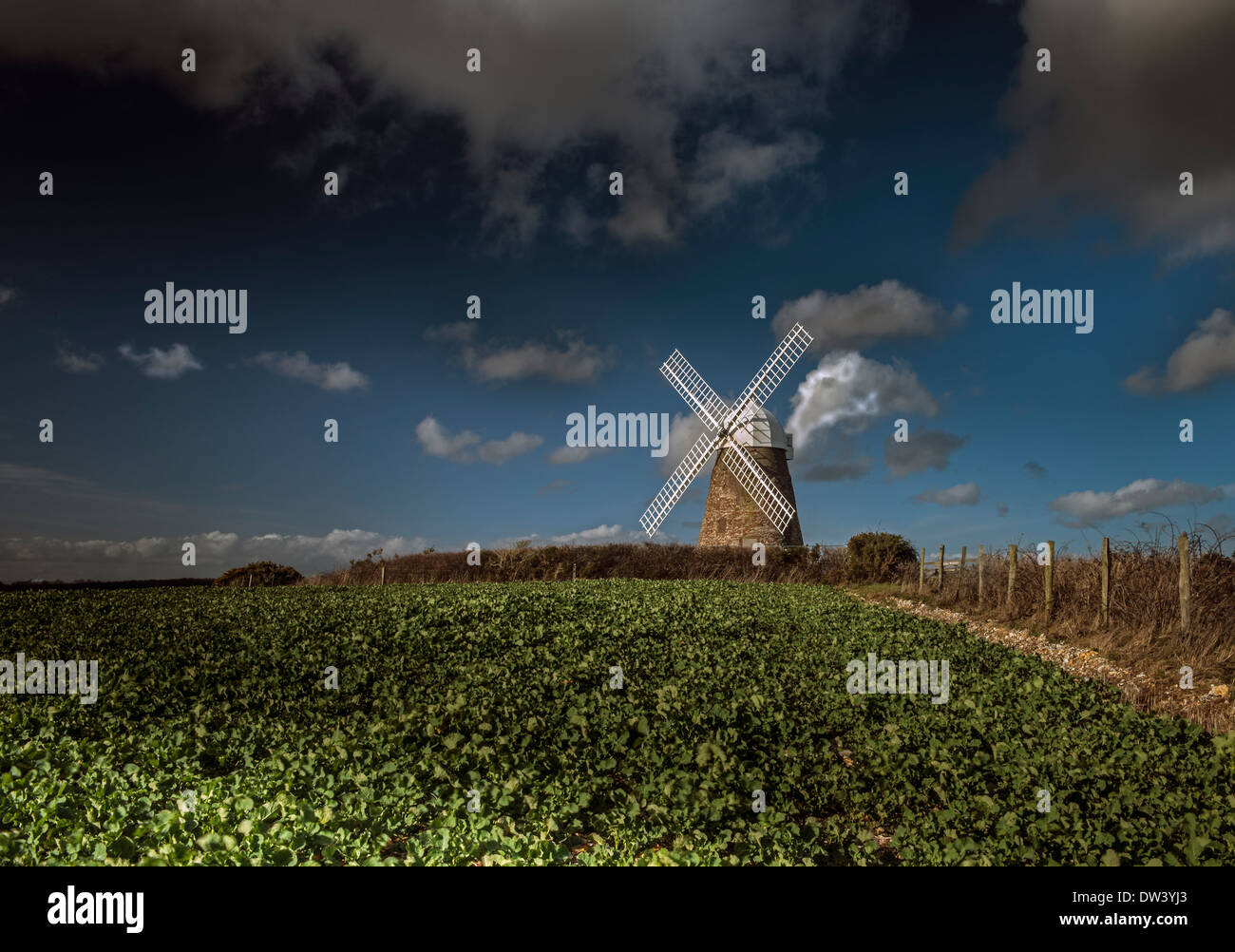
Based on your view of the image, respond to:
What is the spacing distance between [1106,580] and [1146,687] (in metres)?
4.59

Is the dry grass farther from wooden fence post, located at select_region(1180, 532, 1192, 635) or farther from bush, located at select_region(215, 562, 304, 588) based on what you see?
bush, located at select_region(215, 562, 304, 588)

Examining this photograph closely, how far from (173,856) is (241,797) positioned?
126 cm

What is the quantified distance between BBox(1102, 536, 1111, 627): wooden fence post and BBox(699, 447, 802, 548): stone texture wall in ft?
61.2

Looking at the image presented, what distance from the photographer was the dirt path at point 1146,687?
32.1 ft

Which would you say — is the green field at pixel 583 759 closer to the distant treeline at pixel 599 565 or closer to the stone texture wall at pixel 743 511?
the distant treeline at pixel 599 565

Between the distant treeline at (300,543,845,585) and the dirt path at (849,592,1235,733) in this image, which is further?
the distant treeline at (300,543,845,585)

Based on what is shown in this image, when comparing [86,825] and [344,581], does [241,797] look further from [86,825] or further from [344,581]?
[344,581]

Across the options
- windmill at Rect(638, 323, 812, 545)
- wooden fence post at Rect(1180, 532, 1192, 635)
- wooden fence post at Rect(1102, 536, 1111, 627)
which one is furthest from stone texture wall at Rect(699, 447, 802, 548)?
wooden fence post at Rect(1180, 532, 1192, 635)

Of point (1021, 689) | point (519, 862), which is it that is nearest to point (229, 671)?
point (519, 862)

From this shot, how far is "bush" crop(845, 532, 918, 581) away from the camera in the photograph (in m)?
31.4

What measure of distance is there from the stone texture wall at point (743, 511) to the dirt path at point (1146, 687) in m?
17.9

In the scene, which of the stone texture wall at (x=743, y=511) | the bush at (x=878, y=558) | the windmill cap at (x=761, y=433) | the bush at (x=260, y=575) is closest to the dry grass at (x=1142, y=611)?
the bush at (x=878, y=558)

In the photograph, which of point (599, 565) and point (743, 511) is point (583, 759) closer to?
point (599, 565)

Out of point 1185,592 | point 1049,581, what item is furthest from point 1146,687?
point 1049,581
